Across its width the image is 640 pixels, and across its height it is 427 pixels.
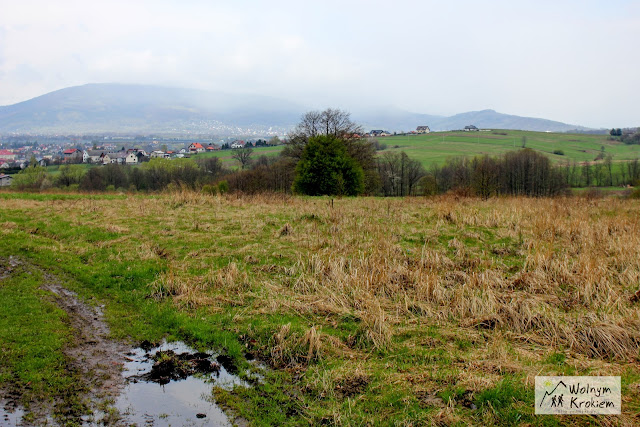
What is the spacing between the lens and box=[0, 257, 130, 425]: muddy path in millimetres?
5090

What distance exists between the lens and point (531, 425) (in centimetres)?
465

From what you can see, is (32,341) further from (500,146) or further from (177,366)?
(500,146)

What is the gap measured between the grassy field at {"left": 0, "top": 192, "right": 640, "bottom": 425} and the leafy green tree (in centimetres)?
2386

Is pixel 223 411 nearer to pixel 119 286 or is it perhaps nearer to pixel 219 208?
pixel 119 286

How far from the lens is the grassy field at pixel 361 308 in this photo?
545 cm

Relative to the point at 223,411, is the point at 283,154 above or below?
above

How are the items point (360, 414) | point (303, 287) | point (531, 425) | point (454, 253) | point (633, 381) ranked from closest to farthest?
point (531, 425)
point (360, 414)
point (633, 381)
point (303, 287)
point (454, 253)

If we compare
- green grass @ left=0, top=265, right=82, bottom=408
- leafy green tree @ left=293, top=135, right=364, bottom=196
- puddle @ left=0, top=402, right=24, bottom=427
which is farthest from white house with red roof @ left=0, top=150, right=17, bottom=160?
puddle @ left=0, top=402, right=24, bottom=427

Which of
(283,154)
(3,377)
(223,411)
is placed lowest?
(223,411)

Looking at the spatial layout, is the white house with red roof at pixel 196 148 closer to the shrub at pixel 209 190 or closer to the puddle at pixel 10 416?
the shrub at pixel 209 190

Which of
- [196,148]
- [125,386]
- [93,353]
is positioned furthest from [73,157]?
[125,386]

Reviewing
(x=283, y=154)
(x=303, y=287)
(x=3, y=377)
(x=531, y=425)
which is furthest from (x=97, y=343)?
(x=283, y=154)

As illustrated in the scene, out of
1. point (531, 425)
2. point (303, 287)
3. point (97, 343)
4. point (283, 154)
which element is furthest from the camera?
point (283, 154)

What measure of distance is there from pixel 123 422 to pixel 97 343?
8.21 feet
